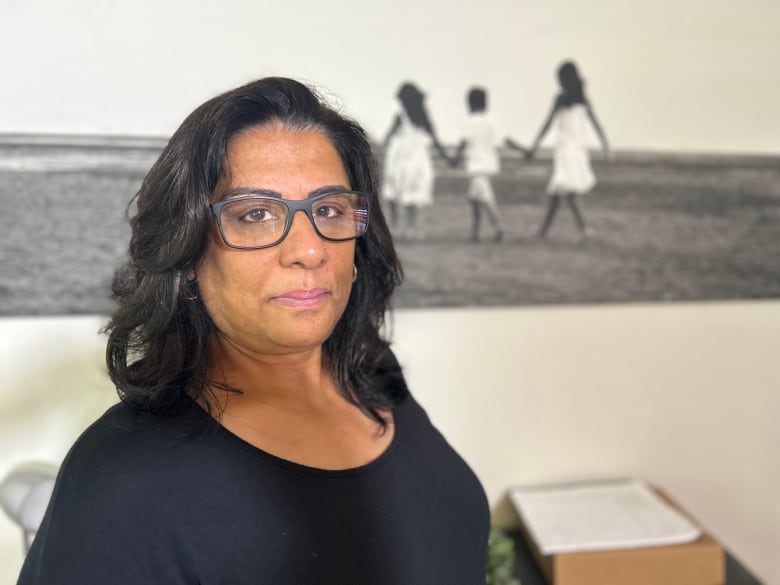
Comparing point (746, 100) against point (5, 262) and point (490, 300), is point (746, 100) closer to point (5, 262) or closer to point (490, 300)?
point (490, 300)

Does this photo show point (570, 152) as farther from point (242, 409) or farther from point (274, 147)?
point (242, 409)

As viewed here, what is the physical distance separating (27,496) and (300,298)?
2.27ft

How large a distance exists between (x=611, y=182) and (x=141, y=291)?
3.86ft

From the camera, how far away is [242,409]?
2.06ft

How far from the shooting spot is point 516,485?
1461 mm

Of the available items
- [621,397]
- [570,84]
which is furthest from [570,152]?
[621,397]

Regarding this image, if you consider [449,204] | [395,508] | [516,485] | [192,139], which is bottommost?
[516,485]

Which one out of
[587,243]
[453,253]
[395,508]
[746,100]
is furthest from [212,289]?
[746,100]

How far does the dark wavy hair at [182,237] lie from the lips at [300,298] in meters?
0.10

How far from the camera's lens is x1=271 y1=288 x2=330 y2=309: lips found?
61 centimetres

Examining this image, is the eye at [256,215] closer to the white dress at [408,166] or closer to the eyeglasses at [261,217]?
the eyeglasses at [261,217]

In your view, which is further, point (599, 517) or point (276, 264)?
point (599, 517)

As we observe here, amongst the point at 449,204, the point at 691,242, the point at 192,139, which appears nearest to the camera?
the point at 192,139

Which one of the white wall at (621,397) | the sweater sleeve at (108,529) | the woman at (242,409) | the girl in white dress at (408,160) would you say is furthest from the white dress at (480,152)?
the sweater sleeve at (108,529)
